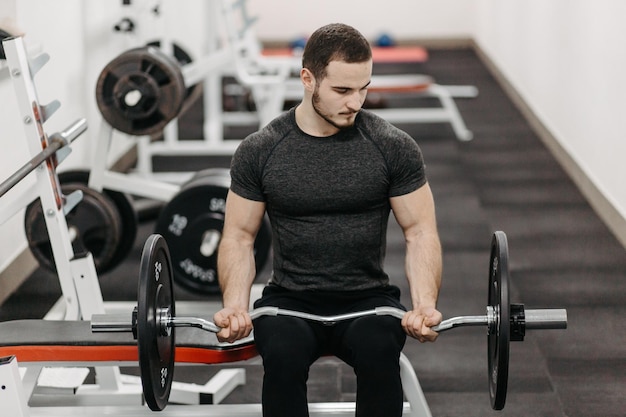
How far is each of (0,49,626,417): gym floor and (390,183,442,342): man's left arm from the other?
0.68 metres

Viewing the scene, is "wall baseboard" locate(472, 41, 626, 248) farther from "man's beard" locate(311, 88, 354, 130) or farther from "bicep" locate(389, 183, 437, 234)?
"man's beard" locate(311, 88, 354, 130)

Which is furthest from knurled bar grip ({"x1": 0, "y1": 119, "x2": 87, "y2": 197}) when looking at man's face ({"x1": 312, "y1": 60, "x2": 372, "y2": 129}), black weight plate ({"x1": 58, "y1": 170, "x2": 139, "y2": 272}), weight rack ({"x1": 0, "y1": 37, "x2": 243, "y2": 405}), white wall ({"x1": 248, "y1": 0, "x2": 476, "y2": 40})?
white wall ({"x1": 248, "y1": 0, "x2": 476, "y2": 40})

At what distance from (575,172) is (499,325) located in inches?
133

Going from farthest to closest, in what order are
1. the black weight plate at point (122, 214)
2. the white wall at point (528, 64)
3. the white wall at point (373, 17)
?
the white wall at point (373, 17), the white wall at point (528, 64), the black weight plate at point (122, 214)

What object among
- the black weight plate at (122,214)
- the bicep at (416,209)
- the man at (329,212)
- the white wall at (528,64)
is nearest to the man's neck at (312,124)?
the man at (329,212)

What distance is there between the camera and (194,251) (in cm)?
337

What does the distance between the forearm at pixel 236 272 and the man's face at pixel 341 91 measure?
1.18ft

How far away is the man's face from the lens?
208 centimetres

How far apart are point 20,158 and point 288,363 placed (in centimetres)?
204

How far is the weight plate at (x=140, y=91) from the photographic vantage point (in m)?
3.41

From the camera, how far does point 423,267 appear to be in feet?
7.17

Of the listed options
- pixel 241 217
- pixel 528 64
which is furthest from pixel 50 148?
pixel 528 64

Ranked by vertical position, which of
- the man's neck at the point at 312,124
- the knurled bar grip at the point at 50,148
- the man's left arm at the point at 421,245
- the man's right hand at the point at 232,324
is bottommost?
the man's right hand at the point at 232,324

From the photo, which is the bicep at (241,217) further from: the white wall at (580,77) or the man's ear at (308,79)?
the white wall at (580,77)
